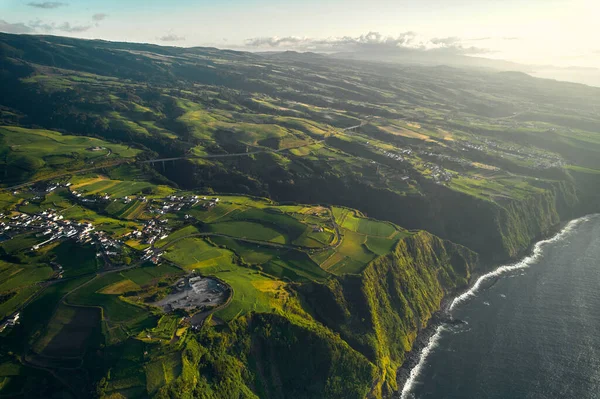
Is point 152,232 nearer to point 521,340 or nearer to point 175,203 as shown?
point 175,203

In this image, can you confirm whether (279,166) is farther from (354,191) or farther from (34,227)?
(34,227)

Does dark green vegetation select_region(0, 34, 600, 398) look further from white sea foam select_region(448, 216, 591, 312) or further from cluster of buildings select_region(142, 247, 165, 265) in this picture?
white sea foam select_region(448, 216, 591, 312)

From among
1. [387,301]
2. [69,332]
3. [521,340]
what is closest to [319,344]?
[387,301]

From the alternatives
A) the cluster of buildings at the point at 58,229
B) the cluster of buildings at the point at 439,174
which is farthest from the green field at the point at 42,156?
the cluster of buildings at the point at 439,174

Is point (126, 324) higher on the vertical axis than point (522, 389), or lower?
higher

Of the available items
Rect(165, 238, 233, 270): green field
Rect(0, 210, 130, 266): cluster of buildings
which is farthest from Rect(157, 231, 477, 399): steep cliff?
Rect(0, 210, 130, 266): cluster of buildings

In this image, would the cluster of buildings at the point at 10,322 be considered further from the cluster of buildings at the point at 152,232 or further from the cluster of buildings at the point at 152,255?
the cluster of buildings at the point at 152,232

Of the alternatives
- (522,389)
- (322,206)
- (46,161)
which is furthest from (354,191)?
(46,161)
